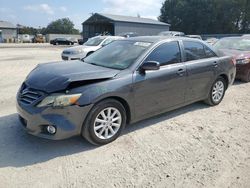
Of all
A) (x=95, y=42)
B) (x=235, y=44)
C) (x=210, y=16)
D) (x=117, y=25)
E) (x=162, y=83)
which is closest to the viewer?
Result: (x=162, y=83)

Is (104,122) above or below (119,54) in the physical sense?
below

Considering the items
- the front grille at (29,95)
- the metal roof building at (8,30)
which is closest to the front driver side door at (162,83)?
the front grille at (29,95)

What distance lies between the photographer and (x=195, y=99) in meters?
5.32

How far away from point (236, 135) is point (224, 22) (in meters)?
57.0

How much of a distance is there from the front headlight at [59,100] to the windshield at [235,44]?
754cm

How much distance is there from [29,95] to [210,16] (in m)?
58.6

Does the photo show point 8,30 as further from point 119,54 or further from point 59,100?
point 59,100

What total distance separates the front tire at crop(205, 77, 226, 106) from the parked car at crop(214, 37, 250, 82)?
2731 mm

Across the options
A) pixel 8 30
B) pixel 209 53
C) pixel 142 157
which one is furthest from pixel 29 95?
pixel 8 30

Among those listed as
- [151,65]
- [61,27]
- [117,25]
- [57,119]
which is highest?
[61,27]

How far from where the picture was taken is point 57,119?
3463 millimetres

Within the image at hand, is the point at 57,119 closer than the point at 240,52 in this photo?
Yes

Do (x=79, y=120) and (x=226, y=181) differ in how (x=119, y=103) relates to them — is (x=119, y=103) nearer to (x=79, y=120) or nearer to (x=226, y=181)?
(x=79, y=120)

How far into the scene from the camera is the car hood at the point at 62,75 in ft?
11.8
